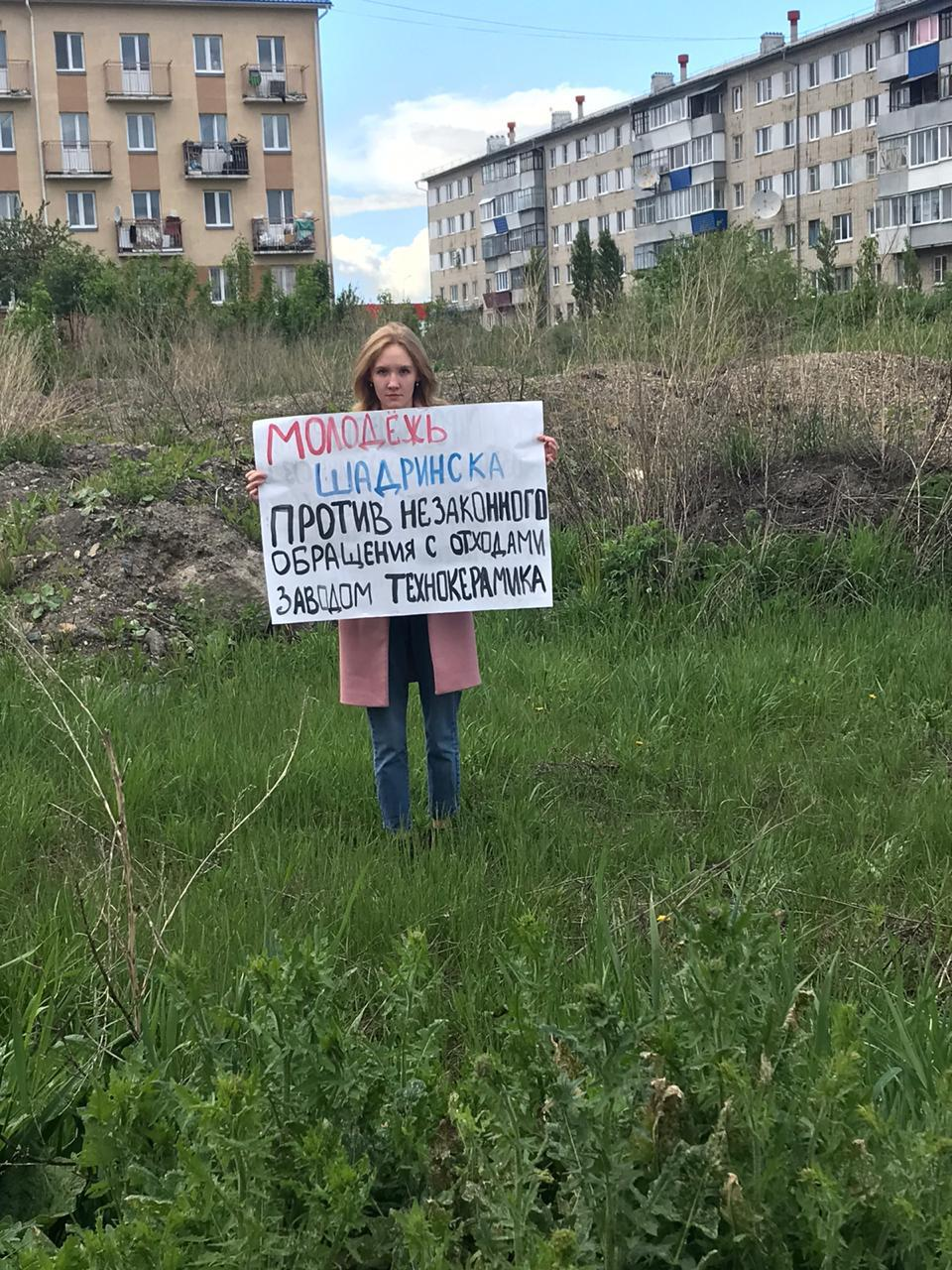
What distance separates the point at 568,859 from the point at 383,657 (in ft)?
3.21

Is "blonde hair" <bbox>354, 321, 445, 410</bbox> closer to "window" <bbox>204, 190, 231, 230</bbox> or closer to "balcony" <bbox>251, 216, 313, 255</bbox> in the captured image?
"balcony" <bbox>251, 216, 313, 255</bbox>

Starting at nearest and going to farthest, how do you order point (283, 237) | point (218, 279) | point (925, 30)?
point (283, 237), point (218, 279), point (925, 30)

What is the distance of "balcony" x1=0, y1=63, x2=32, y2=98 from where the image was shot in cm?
5516

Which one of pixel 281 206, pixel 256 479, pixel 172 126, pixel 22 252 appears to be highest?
pixel 172 126

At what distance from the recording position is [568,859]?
14.0 feet

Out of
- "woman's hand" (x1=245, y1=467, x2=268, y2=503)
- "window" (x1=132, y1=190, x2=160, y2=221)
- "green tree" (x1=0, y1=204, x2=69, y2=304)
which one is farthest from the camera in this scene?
"window" (x1=132, y1=190, x2=160, y2=221)

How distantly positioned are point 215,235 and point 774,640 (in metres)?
56.4

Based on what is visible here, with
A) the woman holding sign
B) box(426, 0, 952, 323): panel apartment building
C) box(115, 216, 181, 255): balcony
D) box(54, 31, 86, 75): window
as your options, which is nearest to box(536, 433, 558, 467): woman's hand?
the woman holding sign

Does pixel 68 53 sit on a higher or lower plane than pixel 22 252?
higher

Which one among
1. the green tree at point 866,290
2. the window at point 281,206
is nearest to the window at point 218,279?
the window at point 281,206

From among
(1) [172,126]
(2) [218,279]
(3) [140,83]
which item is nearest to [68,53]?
(3) [140,83]

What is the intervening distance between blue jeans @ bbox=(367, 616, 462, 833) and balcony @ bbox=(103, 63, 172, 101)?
193 ft

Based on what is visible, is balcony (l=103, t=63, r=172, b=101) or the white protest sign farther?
balcony (l=103, t=63, r=172, b=101)

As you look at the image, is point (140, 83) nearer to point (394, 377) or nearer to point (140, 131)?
point (140, 131)
